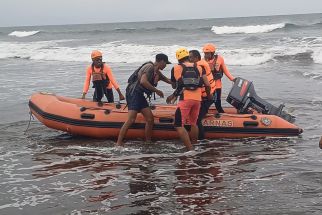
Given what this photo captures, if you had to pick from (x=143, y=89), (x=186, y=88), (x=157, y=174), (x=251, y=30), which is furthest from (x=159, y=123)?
(x=251, y=30)

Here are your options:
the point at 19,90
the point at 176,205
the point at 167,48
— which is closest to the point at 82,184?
the point at 176,205

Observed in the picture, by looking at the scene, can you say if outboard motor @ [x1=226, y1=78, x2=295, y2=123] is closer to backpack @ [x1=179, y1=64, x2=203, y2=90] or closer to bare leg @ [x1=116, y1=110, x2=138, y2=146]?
backpack @ [x1=179, y1=64, x2=203, y2=90]

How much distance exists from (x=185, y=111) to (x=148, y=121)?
2.45 feet

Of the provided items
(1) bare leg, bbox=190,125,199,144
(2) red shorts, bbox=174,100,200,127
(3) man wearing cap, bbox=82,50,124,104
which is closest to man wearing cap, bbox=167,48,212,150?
(2) red shorts, bbox=174,100,200,127

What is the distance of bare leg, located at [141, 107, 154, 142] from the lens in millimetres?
7203

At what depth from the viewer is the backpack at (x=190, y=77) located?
665 centimetres

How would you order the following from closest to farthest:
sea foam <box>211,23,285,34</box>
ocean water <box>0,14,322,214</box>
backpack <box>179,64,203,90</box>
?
ocean water <box>0,14,322,214</box> < backpack <box>179,64,203,90</box> < sea foam <box>211,23,285,34</box>

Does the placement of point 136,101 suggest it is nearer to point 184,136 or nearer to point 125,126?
point 125,126

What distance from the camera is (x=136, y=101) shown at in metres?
7.11

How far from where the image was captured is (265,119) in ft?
24.8

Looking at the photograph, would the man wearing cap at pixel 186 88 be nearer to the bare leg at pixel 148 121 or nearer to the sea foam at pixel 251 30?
the bare leg at pixel 148 121

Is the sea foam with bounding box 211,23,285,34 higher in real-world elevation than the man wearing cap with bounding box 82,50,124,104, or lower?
higher

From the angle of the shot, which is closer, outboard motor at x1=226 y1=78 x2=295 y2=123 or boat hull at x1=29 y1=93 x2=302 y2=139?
boat hull at x1=29 y1=93 x2=302 y2=139

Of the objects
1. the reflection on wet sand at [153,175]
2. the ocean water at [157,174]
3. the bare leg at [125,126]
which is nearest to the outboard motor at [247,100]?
the ocean water at [157,174]
